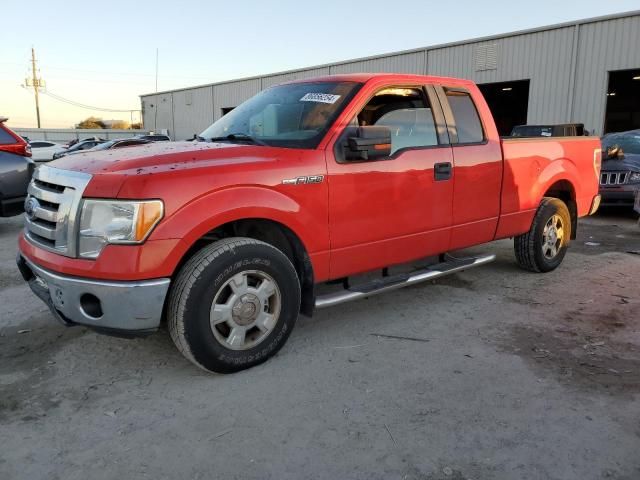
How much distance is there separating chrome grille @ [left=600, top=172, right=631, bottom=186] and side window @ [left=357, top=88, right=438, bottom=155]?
6.57 meters

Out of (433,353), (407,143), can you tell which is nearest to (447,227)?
(407,143)

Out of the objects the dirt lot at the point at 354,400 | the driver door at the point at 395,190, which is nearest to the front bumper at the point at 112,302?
the dirt lot at the point at 354,400

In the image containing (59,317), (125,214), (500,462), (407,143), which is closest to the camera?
(500,462)

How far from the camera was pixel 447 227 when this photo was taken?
446 cm

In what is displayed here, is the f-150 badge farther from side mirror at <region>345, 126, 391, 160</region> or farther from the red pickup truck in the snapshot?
side mirror at <region>345, 126, 391, 160</region>

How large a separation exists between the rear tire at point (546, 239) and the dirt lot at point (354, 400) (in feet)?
3.16

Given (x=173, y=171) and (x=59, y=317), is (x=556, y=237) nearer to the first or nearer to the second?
(x=173, y=171)

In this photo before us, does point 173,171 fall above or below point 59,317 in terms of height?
above

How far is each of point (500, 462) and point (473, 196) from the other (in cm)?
266

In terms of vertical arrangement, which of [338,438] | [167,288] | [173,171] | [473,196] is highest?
[173,171]

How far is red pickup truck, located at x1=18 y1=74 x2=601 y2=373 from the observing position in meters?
2.93

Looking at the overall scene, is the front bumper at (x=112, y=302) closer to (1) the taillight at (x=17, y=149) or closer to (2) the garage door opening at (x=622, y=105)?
(1) the taillight at (x=17, y=149)

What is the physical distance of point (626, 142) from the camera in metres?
10.5

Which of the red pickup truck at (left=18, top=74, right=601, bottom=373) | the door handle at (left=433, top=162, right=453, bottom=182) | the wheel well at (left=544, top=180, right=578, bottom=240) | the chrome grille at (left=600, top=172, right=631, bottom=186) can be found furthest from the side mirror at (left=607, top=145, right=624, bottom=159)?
the door handle at (left=433, top=162, right=453, bottom=182)
